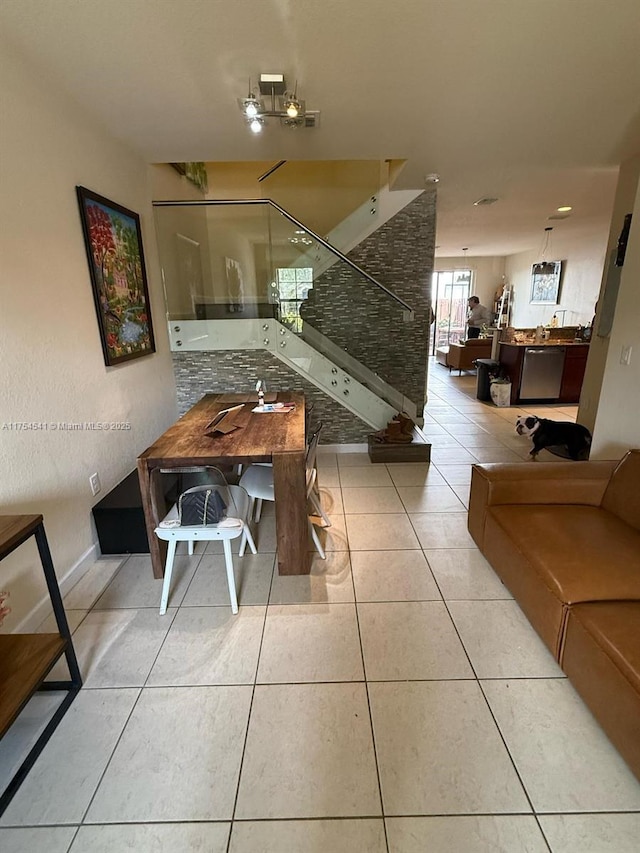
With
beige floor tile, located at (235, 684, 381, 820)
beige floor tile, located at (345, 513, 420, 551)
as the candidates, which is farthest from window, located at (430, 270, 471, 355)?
beige floor tile, located at (235, 684, 381, 820)

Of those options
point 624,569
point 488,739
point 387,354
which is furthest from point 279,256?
point 488,739

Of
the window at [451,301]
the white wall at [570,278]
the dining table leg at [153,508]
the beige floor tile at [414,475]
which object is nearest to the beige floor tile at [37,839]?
the dining table leg at [153,508]

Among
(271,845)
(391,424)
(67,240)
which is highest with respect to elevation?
(67,240)

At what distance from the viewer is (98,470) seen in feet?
8.11

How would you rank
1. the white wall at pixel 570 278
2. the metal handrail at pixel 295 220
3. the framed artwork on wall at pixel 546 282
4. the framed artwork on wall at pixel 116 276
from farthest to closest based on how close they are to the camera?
the framed artwork on wall at pixel 546 282
the white wall at pixel 570 278
the metal handrail at pixel 295 220
the framed artwork on wall at pixel 116 276

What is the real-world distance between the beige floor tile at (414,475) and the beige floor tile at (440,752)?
1.95 metres

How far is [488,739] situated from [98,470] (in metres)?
2.42

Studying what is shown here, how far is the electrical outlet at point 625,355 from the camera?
240 centimetres

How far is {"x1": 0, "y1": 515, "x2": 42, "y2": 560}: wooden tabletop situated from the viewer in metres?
1.26

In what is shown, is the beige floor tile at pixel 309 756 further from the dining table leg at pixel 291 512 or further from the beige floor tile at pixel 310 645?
the dining table leg at pixel 291 512

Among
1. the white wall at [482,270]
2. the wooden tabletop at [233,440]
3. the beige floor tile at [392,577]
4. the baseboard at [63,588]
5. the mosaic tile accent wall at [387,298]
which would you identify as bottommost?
the beige floor tile at [392,577]

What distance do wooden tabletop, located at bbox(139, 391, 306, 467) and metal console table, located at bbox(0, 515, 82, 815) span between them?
0.69 m

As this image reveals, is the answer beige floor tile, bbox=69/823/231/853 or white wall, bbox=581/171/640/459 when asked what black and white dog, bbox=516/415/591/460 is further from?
beige floor tile, bbox=69/823/231/853

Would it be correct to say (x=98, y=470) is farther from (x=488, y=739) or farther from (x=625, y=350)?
(x=625, y=350)
